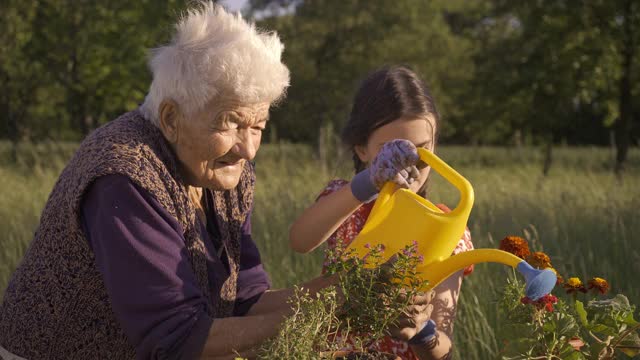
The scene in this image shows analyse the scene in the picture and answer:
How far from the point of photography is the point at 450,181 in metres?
1.63

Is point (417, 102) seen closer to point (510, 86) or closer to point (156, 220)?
point (156, 220)

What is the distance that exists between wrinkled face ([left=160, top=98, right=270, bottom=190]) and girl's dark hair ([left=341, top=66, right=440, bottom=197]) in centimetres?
58

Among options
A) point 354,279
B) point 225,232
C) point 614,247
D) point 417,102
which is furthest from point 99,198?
point 614,247

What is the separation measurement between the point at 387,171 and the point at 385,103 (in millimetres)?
700

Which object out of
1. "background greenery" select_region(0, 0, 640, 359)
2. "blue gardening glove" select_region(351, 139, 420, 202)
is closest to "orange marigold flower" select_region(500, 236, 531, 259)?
"blue gardening glove" select_region(351, 139, 420, 202)

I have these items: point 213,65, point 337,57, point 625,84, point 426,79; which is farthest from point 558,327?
point 337,57

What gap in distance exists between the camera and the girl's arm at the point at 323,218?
2035mm

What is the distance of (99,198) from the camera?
5.52 feet

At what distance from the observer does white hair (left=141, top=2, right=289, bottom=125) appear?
1.81 metres

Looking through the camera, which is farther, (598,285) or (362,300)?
(598,285)

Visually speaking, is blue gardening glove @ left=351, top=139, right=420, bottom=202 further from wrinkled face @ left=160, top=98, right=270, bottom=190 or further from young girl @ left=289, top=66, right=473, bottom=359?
wrinkled face @ left=160, top=98, right=270, bottom=190

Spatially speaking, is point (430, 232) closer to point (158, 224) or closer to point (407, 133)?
point (158, 224)

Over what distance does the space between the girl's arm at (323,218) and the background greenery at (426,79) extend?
104cm

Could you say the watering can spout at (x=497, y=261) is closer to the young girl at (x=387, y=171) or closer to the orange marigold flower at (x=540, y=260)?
the orange marigold flower at (x=540, y=260)
